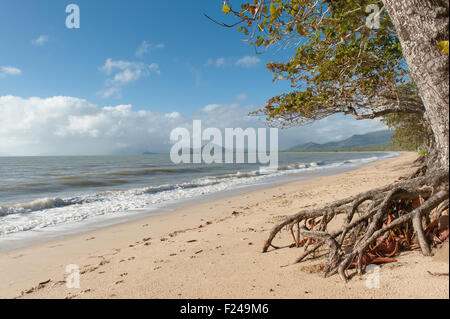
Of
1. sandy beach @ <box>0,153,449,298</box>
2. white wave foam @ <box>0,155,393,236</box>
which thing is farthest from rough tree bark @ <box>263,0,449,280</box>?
white wave foam @ <box>0,155,393,236</box>

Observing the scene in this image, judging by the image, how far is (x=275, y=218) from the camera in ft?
25.2

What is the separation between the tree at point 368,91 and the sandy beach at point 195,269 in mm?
316

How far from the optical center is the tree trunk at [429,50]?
2.56 m

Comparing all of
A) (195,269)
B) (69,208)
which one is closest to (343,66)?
(195,269)

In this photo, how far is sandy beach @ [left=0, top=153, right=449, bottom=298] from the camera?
2.84 m

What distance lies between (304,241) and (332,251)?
115 cm

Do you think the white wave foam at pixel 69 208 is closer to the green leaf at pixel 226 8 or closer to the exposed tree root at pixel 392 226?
the green leaf at pixel 226 8

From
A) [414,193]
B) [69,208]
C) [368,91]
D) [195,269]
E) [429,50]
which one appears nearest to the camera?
[429,50]

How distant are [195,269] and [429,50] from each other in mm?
4007

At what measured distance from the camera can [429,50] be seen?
8.54 feet

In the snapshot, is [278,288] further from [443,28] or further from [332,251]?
[443,28]

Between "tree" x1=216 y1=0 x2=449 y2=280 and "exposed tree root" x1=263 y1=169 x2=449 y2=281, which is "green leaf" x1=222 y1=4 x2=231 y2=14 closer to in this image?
"tree" x1=216 y1=0 x2=449 y2=280

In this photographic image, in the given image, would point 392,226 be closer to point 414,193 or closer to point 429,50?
point 414,193
